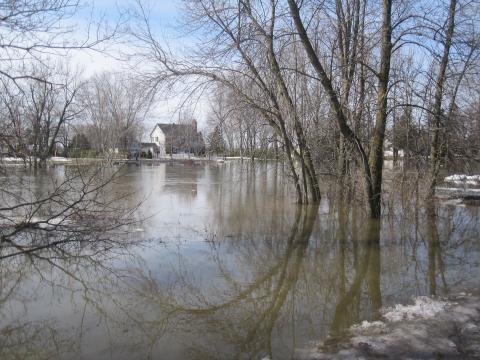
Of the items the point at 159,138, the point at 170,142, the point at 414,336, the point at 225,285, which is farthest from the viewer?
the point at 159,138

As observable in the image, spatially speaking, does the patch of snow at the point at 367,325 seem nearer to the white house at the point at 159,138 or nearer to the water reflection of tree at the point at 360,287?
the water reflection of tree at the point at 360,287

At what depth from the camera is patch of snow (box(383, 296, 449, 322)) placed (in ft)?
17.1

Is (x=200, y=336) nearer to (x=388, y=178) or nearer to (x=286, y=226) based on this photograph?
(x=286, y=226)

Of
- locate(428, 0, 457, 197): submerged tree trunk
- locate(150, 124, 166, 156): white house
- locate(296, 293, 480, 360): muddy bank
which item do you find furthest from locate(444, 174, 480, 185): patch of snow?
locate(150, 124, 166, 156): white house

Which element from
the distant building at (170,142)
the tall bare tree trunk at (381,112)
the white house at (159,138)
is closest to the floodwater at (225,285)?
the tall bare tree trunk at (381,112)

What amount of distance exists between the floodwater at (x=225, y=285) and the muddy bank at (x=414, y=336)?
237 mm

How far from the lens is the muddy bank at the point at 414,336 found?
4.26 m

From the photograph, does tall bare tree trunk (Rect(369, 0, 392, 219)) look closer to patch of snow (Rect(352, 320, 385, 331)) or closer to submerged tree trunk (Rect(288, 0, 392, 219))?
submerged tree trunk (Rect(288, 0, 392, 219))

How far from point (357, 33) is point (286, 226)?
613 centimetres

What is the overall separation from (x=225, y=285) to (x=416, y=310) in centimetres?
260

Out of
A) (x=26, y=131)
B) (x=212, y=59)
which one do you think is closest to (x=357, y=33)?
(x=212, y=59)

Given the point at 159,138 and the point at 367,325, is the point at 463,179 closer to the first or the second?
the point at 367,325

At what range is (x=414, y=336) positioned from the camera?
461cm

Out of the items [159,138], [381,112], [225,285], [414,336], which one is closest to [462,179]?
[381,112]
